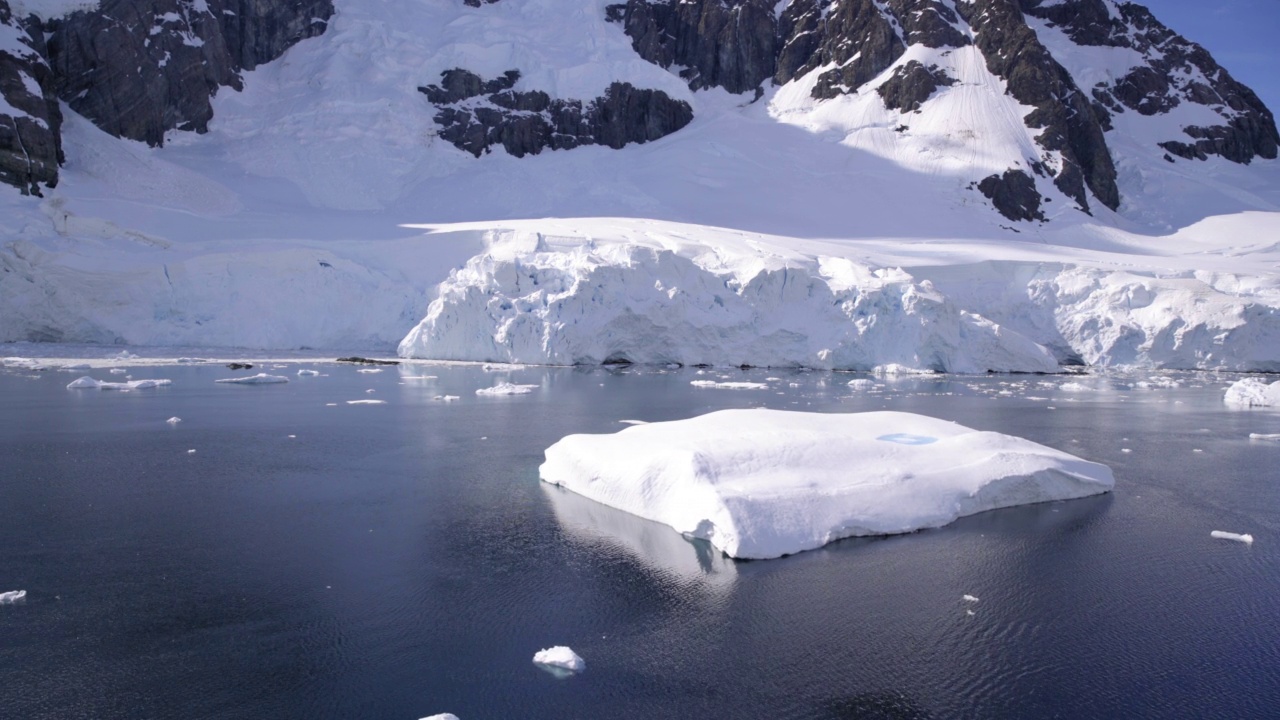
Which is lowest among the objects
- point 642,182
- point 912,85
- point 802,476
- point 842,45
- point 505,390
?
point 802,476

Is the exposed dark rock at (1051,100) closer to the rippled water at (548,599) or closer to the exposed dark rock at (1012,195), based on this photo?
the exposed dark rock at (1012,195)

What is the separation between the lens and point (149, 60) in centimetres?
3625

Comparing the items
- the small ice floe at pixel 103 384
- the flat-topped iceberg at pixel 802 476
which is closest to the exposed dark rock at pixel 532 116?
the small ice floe at pixel 103 384

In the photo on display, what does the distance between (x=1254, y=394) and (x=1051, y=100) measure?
3050 centimetres

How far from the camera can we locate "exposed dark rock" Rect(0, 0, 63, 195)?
2728 centimetres

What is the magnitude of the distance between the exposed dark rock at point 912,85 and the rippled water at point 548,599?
36.0 meters

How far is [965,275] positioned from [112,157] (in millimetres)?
30020

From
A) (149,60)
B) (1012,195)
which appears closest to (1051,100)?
(1012,195)

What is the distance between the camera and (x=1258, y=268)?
2873 cm

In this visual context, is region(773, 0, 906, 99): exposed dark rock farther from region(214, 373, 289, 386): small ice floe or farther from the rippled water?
the rippled water

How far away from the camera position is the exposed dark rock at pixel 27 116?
27.3 meters

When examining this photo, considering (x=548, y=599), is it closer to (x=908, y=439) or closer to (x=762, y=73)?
(x=908, y=439)

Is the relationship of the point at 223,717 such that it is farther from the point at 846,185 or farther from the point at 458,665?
the point at 846,185

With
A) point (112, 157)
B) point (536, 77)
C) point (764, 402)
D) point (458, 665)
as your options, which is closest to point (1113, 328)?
point (764, 402)
